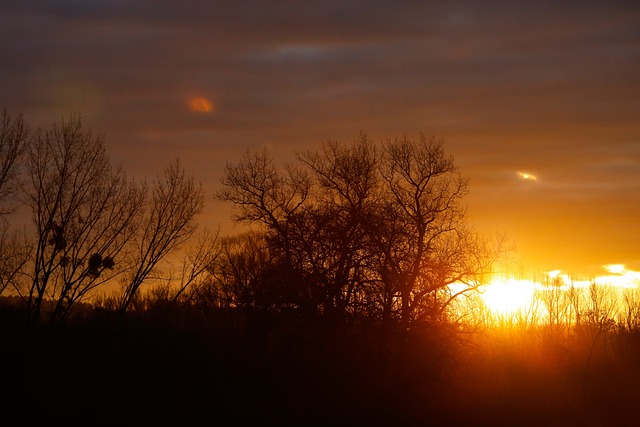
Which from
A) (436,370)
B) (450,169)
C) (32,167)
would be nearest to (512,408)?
(436,370)

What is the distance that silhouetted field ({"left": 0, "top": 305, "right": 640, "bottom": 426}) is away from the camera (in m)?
34.4

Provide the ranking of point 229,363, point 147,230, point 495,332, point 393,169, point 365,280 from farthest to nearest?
point 495,332 < point 147,230 < point 393,169 < point 229,363 < point 365,280

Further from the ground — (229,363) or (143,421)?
(229,363)

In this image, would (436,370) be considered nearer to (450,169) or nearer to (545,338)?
(450,169)

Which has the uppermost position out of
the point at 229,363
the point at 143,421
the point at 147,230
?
the point at 147,230

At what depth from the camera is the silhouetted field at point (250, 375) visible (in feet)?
113

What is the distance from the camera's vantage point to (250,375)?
37625mm

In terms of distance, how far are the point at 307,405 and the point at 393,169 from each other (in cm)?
1335

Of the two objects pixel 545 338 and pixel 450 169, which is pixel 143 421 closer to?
pixel 450 169

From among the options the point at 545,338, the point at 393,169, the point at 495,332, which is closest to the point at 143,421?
the point at 393,169

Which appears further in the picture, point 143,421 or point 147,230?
point 147,230

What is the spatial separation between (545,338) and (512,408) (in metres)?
20.2

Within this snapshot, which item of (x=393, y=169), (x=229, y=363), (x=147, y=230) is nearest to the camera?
(x=229, y=363)

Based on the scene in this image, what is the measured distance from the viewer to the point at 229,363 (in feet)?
126
